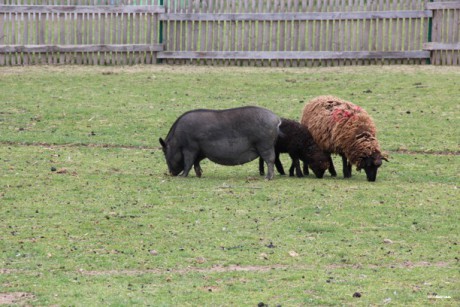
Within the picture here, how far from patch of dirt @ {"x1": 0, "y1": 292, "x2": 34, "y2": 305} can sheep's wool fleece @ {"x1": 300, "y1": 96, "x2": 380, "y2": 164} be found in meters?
7.52

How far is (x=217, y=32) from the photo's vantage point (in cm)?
2644

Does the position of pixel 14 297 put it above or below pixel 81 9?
below

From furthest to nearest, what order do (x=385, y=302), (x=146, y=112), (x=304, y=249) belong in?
(x=146, y=112)
(x=304, y=249)
(x=385, y=302)

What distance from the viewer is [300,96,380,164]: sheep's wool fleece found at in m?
15.4

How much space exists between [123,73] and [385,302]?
17.3 m

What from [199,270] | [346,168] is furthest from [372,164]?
[199,270]

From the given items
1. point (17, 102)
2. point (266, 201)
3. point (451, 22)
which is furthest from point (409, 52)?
point (266, 201)

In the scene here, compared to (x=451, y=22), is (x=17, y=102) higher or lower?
lower

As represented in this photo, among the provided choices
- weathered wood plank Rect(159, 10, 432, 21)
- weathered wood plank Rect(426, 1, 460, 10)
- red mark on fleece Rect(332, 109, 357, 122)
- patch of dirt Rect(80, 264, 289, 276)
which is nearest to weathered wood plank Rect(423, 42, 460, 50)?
weathered wood plank Rect(159, 10, 432, 21)

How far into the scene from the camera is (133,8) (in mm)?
26578

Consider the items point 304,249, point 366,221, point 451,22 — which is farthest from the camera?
point 451,22

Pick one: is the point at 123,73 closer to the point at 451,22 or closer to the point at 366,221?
the point at 451,22

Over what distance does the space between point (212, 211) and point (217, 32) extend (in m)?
14.1

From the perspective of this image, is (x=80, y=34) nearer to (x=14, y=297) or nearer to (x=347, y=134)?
(x=347, y=134)
